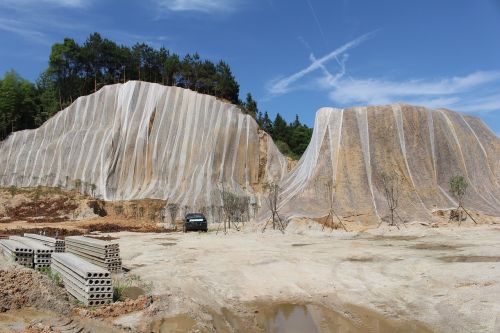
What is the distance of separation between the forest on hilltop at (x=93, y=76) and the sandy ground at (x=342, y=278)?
5096cm

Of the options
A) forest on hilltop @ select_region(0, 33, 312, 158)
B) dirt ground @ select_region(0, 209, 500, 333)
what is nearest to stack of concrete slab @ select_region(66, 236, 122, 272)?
dirt ground @ select_region(0, 209, 500, 333)

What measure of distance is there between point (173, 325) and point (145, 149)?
49.4m

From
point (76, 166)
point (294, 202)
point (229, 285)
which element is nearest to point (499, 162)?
point (294, 202)

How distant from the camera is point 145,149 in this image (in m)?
57.2

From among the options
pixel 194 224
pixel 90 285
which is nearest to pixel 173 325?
pixel 90 285

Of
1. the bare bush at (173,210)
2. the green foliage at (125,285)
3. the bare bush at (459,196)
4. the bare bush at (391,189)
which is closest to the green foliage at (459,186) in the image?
the bare bush at (459,196)

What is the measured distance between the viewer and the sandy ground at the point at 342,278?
33.7ft

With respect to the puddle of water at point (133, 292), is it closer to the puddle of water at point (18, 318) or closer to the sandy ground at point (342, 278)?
the sandy ground at point (342, 278)

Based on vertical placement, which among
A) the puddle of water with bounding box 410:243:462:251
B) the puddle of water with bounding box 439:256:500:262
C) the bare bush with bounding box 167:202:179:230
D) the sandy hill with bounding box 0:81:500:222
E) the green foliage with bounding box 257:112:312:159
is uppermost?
the green foliage with bounding box 257:112:312:159

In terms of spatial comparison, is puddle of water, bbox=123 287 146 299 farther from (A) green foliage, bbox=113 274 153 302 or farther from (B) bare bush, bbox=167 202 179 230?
(B) bare bush, bbox=167 202 179 230

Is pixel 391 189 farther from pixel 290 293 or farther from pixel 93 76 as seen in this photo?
pixel 93 76

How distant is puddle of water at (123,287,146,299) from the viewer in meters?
11.7

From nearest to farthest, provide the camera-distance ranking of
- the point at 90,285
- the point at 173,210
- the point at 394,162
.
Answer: the point at 90,285 < the point at 394,162 < the point at 173,210

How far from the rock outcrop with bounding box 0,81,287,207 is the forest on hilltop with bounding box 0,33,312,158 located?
790cm
